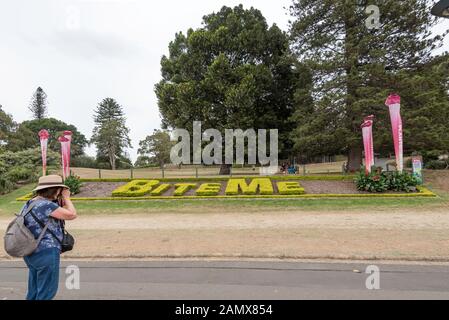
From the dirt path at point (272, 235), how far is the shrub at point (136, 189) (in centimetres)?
484

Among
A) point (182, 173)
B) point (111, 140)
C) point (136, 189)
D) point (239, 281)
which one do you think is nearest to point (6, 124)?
point (111, 140)

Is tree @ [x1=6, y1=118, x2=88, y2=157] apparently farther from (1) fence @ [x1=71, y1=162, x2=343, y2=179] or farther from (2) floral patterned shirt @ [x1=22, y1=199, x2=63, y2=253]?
(2) floral patterned shirt @ [x1=22, y1=199, x2=63, y2=253]

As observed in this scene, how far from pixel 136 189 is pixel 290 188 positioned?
8572 millimetres

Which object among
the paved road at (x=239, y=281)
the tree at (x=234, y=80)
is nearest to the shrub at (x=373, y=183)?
the tree at (x=234, y=80)

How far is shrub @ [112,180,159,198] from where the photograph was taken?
66.8 ft

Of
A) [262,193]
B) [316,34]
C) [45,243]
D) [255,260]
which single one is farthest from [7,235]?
[316,34]

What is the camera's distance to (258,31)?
3044cm

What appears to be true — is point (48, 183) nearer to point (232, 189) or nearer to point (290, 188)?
point (232, 189)

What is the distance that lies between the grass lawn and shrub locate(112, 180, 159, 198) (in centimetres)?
117

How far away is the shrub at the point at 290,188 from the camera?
19094 millimetres

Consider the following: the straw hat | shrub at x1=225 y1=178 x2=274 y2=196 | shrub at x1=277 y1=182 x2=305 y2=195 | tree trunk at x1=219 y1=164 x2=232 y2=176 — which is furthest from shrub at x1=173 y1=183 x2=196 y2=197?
the straw hat

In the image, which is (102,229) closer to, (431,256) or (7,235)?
(7,235)

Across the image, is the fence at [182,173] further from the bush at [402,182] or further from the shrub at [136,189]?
the bush at [402,182]

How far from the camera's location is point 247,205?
682 inches
